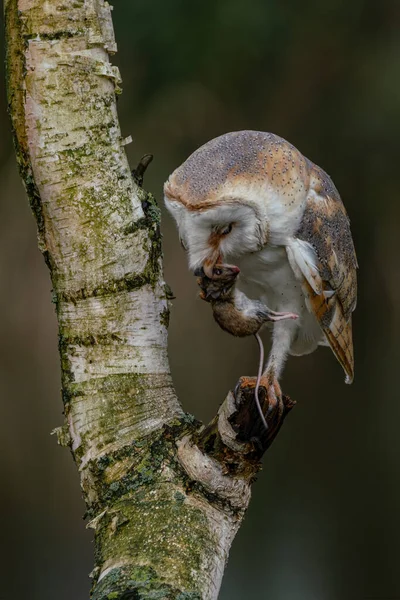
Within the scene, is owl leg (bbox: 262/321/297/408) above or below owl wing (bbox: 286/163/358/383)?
below

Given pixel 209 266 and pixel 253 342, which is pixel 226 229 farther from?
pixel 253 342

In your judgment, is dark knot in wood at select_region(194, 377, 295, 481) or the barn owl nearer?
dark knot in wood at select_region(194, 377, 295, 481)

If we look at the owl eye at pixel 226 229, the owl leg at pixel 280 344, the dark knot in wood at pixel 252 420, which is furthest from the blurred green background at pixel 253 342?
the dark knot in wood at pixel 252 420

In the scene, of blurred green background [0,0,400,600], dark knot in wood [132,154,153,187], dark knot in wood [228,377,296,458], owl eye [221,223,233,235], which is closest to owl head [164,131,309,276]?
owl eye [221,223,233,235]

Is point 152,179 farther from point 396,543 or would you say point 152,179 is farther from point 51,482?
point 396,543

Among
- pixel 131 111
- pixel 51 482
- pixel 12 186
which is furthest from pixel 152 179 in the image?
pixel 51 482

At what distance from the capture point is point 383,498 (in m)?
5.37

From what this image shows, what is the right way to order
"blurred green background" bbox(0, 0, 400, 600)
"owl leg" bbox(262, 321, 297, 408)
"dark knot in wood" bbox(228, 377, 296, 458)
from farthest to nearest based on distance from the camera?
1. "blurred green background" bbox(0, 0, 400, 600)
2. "owl leg" bbox(262, 321, 297, 408)
3. "dark knot in wood" bbox(228, 377, 296, 458)

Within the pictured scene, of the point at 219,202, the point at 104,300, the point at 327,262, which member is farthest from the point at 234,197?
the point at 327,262

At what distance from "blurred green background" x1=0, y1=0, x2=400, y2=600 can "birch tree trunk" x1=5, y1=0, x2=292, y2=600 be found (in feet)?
7.53

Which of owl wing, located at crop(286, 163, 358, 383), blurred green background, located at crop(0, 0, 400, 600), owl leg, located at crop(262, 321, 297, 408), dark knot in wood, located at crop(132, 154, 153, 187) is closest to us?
dark knot in wood, located at crop(132, 154, 153, 187)

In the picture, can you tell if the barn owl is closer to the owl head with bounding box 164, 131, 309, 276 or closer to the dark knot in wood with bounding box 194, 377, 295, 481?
the owl head with bounding box 164, 131, 309, 276

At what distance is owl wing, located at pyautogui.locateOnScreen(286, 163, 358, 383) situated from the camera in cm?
230

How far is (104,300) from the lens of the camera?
184 centimetres
